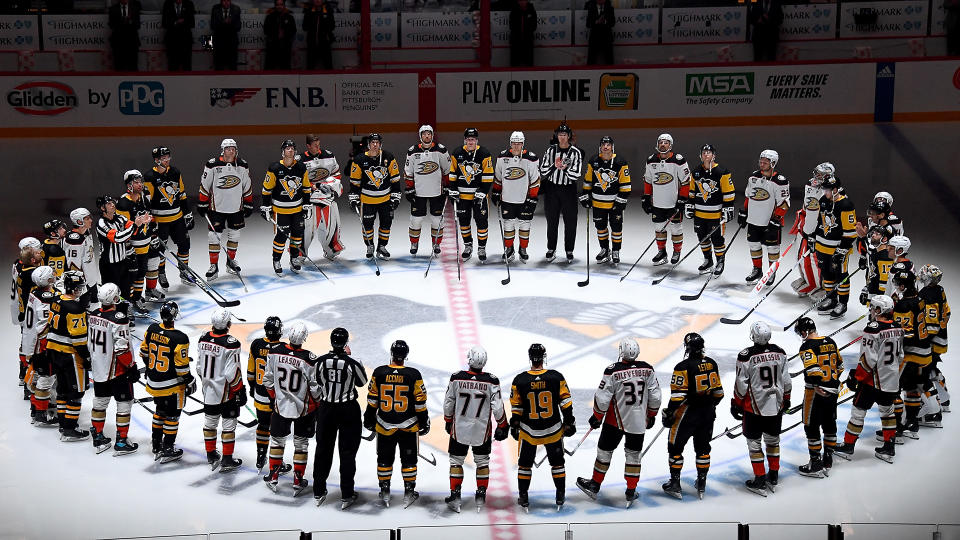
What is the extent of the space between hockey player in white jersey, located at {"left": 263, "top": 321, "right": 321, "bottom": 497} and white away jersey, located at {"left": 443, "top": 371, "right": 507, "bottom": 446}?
0.98 metres

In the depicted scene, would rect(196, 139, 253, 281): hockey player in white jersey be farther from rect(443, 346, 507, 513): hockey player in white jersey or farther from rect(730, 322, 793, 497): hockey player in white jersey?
rect(730, 322, 793, 497): hockey player in white jersey

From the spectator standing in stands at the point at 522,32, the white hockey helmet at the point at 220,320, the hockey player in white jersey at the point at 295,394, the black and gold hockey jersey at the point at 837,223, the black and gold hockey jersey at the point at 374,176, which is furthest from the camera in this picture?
the spectator standing in stands at the point at 522,32

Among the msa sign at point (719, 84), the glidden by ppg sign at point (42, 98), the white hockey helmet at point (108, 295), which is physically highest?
the msa sign at point (719, 84)

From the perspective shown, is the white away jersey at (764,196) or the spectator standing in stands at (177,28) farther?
the spectator standing in stands at (177,28)

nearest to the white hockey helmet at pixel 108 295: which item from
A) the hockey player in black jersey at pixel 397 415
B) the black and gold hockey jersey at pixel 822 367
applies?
the hockey player in black jersey at pixel 397 415

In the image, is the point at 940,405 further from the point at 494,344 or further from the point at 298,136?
the point at 298,136

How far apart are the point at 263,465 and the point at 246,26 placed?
44.9 feet

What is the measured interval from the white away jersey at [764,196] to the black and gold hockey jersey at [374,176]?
4.06 metres

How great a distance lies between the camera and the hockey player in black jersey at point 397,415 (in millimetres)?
8328

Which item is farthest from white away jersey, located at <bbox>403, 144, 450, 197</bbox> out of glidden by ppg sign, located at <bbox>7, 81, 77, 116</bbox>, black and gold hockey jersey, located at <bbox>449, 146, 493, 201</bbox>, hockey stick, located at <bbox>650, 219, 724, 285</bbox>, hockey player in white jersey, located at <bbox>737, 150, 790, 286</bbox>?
glidden by ppg sign, located at <bbox>7, 81, 77, 116</bbox>

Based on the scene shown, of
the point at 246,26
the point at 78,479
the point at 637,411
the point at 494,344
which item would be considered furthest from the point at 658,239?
the point at 246,26

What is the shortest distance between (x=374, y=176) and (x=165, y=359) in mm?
5664

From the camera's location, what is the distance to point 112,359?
9.26 metres

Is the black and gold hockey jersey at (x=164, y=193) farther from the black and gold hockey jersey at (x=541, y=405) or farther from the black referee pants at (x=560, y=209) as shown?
the black and gold hockey jersey at (x=541, y=405)
